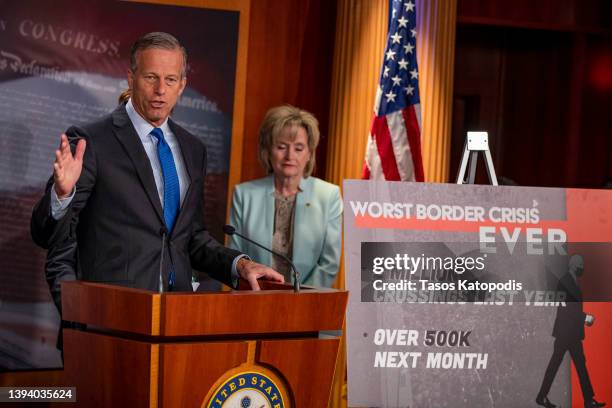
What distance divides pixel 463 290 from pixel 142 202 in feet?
3.48

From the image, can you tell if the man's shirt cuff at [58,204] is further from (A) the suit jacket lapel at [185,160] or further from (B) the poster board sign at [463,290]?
(B) the poster board sign at [463,290]

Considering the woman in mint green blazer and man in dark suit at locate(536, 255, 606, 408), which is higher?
the woman in mint green blazer

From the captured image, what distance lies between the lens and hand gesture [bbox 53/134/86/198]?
241 cm

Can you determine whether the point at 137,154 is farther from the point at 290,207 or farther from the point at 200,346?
the point at 290,207

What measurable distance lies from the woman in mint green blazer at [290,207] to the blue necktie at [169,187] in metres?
1.32

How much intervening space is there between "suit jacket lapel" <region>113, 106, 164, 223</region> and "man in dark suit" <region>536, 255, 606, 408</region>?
134cm

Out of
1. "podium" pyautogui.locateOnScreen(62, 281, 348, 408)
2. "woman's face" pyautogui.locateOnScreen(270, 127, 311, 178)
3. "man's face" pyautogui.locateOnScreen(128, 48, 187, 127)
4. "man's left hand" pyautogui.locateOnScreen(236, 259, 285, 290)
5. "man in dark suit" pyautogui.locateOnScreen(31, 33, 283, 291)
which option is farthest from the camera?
"woman's face" pyautogui.locateOnScreen(270, 127, 311, 178)

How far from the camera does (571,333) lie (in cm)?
288

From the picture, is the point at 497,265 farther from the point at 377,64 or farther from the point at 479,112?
the point at 479,112

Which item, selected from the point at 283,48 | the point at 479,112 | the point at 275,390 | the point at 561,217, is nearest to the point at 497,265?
the point at 561,217

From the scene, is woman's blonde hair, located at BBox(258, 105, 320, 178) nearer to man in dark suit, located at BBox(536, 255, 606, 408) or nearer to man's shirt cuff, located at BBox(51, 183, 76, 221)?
man in dark suit, located at BBox(536, 255, 606, 408)

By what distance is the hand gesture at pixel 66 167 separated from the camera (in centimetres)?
241

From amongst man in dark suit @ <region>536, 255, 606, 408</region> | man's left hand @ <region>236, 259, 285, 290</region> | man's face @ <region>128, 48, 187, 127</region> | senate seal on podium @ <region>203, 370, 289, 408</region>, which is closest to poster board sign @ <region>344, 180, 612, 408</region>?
man in dark suit @ <region>536, 255, 606, 408</region>

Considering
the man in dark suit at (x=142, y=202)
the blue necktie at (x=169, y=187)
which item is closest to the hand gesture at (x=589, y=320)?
the man in dark suit at (x=142, y=202)
